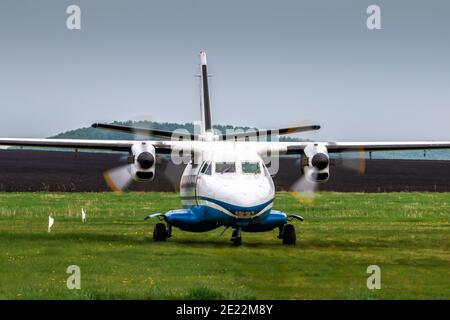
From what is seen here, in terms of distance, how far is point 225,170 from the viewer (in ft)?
85.2

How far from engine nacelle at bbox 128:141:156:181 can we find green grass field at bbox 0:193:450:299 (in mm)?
2238

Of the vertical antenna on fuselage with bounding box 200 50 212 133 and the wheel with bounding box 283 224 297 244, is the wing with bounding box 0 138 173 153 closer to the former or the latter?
the vertical antenna on fuselage with bounding box 200 50 212 133

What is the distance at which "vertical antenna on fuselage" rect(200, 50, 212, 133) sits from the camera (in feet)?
112

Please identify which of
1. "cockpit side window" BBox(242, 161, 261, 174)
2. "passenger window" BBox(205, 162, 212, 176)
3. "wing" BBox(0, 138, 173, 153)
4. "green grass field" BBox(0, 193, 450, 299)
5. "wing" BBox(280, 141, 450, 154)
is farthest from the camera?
"wing" BBox(280, 141, 450, 154)

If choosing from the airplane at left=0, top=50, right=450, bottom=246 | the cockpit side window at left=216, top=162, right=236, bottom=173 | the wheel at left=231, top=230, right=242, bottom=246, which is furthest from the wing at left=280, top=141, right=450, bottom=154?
the wheel at left=231, top=230, right=242, bottom=246

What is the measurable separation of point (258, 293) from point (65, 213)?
28654mm

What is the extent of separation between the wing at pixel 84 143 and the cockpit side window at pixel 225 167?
139 inches

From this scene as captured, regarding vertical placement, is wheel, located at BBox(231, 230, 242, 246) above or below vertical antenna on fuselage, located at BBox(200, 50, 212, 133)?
below

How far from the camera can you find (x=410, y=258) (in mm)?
23062

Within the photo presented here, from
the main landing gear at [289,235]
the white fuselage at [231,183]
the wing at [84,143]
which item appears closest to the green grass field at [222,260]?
the main landing gear at [289,235]

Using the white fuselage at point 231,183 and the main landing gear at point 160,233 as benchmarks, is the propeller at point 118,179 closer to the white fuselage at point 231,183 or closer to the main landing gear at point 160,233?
the main landing gear at point 160,233

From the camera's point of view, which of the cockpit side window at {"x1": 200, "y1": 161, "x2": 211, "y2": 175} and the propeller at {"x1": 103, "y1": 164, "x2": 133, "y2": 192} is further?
the propeller at {"x1": 103, "y1": 164, "x2": 133, "y2": 192}

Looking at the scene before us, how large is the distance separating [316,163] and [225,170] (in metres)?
3.76
